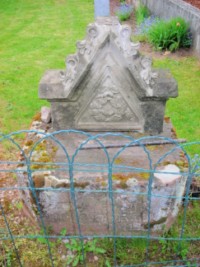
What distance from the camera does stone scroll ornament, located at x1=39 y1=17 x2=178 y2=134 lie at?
8.77ft

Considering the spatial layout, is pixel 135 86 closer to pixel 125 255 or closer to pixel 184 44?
pixel 125 255

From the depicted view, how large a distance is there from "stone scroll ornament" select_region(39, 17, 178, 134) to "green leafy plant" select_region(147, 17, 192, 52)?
4.33m

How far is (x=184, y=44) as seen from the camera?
23.1 feet

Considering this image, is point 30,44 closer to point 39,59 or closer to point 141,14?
point 39,59

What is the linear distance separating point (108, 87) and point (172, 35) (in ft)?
15.2

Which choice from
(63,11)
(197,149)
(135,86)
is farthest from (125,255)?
(63,11)

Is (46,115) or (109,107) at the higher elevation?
(109,107)

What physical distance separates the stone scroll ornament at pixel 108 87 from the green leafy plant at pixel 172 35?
14.2 ft

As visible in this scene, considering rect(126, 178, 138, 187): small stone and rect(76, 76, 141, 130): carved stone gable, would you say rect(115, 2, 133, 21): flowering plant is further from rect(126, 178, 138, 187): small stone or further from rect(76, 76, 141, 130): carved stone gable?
rect(126, 178, 138, 187): small stone

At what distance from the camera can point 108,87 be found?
9.58 feet

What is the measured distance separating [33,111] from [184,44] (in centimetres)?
376

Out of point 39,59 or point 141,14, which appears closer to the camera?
point 39,59

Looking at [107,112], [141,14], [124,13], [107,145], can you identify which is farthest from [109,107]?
[124,13]

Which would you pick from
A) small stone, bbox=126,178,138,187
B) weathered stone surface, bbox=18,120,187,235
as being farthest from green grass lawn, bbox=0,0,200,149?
small stone, bbox=126,178,138,187
